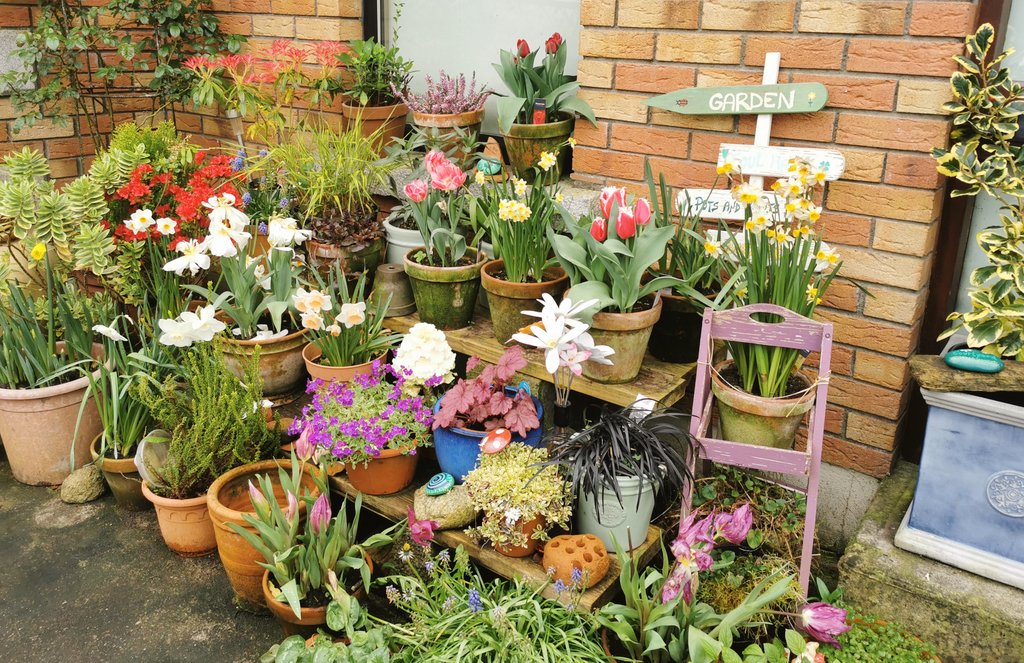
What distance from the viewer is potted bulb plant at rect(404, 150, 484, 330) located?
9.34 feet

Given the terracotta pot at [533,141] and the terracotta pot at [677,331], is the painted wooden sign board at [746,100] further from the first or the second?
the terracotta pot at [677,331]

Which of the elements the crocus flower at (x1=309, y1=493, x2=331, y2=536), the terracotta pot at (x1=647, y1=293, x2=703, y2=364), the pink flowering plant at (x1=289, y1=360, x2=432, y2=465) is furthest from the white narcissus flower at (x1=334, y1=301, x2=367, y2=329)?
the terracotta pot at (x1=647, y1=293, x2=703, y2=364)

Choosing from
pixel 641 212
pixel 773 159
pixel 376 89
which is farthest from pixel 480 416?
pixel 376 89

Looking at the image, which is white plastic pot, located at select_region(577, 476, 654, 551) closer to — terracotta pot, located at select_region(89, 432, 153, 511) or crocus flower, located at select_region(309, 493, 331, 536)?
crocus flower, located at select_region(309, 493, 331, 536)

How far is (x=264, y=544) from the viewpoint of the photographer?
233 cm

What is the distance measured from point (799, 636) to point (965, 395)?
778 mm

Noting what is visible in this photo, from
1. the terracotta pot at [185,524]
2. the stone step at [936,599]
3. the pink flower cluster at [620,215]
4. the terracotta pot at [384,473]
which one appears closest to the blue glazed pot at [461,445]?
the terracotta pot at [384,473]

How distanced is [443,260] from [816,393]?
1335mm

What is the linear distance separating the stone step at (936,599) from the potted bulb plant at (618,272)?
33.5 inches

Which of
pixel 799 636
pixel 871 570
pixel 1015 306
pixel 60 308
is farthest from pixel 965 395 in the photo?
pixel 60 308

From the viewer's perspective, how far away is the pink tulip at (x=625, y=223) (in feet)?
7.52

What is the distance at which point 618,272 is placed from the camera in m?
2.36

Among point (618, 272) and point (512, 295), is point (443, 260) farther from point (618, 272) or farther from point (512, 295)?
point (618, 272)

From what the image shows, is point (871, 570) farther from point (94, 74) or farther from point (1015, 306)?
point (94, 74)
